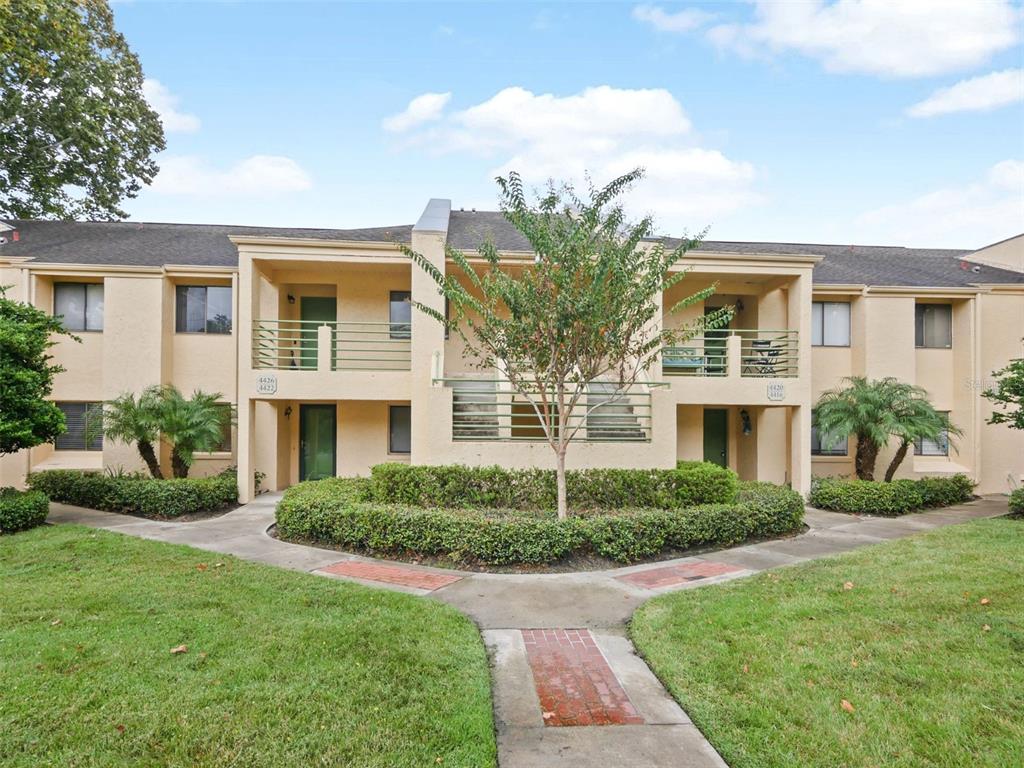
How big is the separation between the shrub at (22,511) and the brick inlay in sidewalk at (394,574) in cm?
597

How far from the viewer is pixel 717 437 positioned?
14102 millimetres

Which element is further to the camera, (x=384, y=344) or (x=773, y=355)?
(x=384, y=344)

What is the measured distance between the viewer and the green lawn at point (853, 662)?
306cm

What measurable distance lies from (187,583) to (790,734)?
5.98 meters

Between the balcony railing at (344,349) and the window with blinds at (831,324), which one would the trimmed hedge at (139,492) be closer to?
the balcony railing at (344,349)

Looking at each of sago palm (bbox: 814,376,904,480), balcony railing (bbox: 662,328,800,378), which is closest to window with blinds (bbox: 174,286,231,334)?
balcony railing (bbox: 662,328,800,378)

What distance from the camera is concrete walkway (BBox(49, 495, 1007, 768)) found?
10.4ft

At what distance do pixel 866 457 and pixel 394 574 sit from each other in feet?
37.2

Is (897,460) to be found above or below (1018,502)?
above

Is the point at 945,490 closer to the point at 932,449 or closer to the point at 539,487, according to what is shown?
the point at 932,449

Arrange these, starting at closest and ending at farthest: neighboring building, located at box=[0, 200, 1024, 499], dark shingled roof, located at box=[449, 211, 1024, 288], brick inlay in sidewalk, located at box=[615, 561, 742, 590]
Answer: brick inlay in sidewalk, located at box=[615, 561, 742, 590]
neighboring building, located at box=[0, 200, 1024, 499]
dark shingled roof, located at box=[449, 211, 1024, 288]

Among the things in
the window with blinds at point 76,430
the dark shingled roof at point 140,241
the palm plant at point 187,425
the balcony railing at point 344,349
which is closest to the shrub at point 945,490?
the balcony railing at point 344,349

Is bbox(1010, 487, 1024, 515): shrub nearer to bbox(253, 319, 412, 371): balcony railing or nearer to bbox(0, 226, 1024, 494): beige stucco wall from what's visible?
bbox(0, 226, 1024, 494): beige stucco wall

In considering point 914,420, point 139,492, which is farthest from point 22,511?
point 914,420
